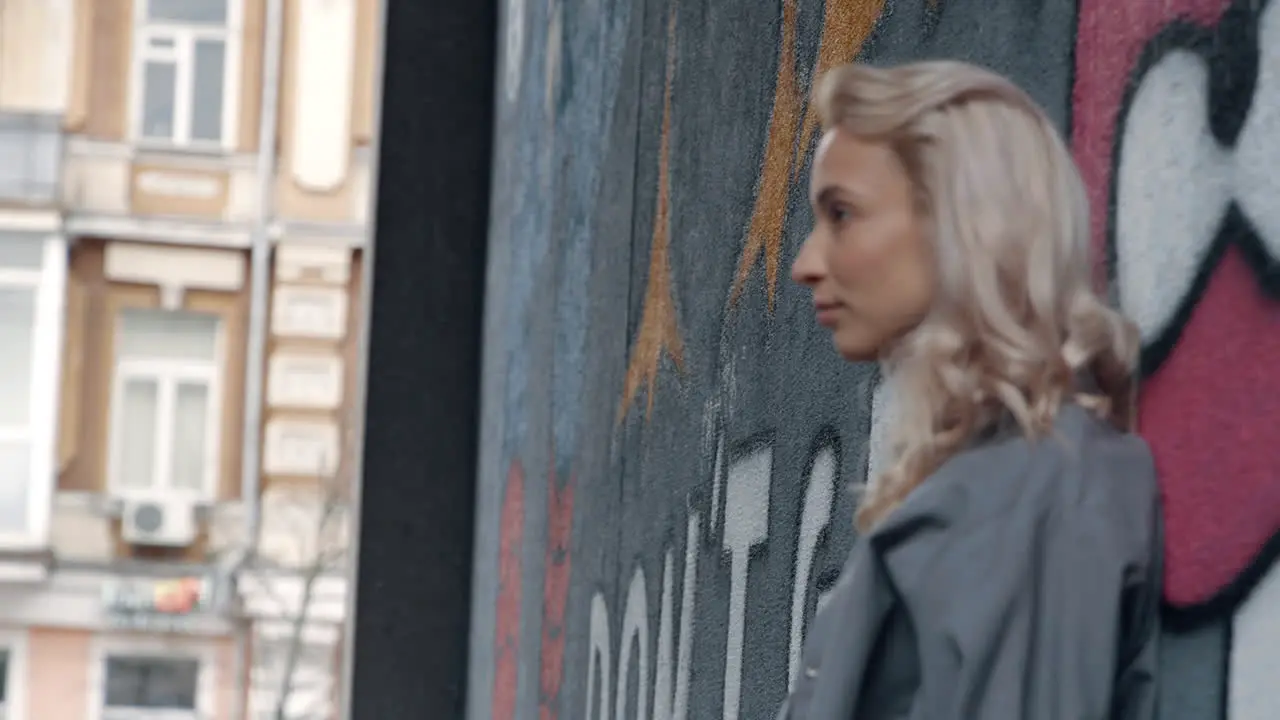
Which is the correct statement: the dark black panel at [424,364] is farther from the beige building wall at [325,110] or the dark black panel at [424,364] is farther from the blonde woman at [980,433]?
the beige building wall at [325,110]

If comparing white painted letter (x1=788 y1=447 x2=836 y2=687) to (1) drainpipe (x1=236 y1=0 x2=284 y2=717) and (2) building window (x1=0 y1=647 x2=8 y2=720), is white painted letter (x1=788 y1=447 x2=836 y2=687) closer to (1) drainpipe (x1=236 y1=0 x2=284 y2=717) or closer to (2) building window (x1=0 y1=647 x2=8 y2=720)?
(1) drainpipe (x1=236 y1=0 x2=284 y2=717)

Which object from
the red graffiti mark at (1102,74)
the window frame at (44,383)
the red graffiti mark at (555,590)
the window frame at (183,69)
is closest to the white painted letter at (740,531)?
the red graffiti mark at (1102,74)

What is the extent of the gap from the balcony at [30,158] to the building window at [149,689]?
348cm

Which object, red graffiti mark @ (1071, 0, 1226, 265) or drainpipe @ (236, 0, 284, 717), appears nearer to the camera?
red graffiti mark @ (1071, 0, 1226, 265)

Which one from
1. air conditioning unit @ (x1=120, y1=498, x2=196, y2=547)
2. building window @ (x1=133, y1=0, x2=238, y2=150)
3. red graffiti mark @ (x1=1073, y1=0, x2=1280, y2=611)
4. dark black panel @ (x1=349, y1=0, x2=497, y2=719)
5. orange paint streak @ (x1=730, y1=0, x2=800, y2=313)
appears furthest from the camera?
building window @ (x1=133, y1=0, x2=238, y2=150)

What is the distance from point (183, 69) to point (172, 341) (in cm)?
205

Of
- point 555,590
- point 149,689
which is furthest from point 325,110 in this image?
point 555,590

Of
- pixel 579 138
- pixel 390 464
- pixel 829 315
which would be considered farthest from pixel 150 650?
pixel 829 315

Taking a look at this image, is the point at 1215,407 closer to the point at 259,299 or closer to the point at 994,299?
the point at 994,299

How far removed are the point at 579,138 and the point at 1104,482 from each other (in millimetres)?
3578

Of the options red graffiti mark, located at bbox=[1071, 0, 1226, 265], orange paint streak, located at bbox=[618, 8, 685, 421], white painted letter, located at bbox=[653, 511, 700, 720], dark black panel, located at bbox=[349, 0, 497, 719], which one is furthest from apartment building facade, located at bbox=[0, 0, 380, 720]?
red graffiti mark, located at bbox=[1071, 0, 1226, 265]

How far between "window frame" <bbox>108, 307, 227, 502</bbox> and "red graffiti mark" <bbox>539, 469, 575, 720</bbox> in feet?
46.4

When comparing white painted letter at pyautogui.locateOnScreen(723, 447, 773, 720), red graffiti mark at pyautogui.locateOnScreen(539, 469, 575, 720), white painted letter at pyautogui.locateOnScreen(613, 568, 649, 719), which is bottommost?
red graffiti mark at pyautogui.locateOnScreen(539, 469, 575, 720)

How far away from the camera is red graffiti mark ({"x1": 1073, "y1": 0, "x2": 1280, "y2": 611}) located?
1530mm
